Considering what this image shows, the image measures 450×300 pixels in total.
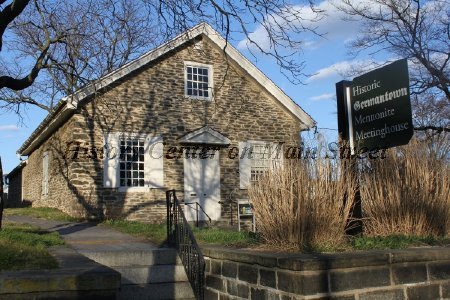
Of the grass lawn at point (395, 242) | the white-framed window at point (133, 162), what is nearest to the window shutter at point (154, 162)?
the white-framed window at point (133, 162)

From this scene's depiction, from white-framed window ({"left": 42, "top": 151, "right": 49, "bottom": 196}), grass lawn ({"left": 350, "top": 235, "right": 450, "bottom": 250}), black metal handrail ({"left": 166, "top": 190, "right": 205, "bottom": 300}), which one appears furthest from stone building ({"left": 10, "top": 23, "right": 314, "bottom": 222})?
grass lawn ({"left": 350, "top": 235, "right": 450, "bottom": 250})

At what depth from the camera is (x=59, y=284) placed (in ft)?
14.6

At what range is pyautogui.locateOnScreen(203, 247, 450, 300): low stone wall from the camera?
4.11 metres

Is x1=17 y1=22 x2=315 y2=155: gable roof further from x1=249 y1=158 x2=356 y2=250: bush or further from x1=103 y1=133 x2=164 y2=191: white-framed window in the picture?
x1=249 y1=158 x2=356 y2=250: bush

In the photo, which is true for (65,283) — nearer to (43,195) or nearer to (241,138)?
(241,138)

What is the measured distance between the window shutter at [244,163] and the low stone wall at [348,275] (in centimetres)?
1188

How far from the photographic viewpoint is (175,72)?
54.7 ft

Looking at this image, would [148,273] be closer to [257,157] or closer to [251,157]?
[251,157]

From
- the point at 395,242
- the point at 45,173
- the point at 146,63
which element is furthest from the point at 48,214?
the point at 395,242

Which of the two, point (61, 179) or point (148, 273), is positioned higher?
point (61, 179)

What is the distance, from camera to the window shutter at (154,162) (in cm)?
1554

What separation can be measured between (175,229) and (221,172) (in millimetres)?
8808

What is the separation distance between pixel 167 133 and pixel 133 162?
152 centimetres

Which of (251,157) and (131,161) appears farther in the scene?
(251,157)
